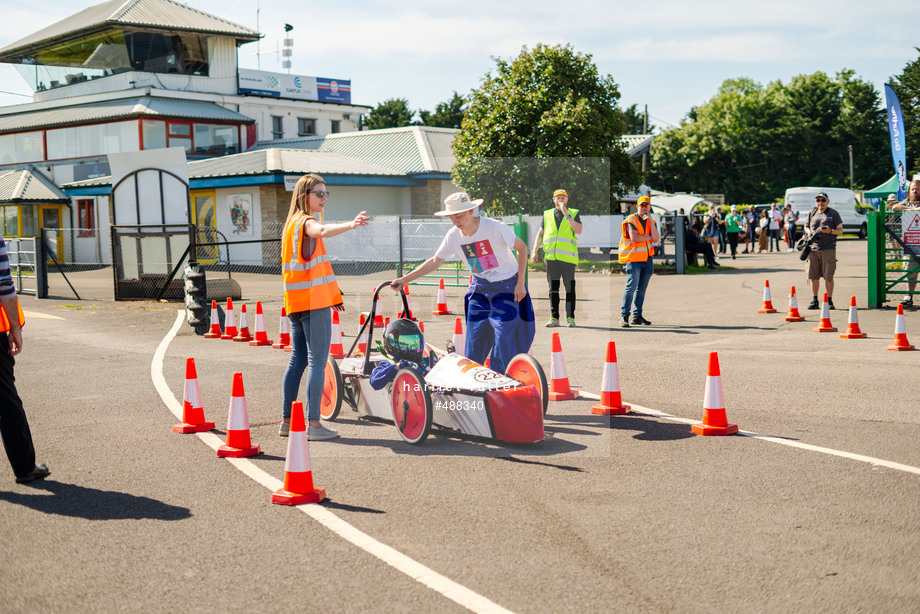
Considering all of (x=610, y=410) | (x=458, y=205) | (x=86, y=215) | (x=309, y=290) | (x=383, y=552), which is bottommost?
(x=383, y=552)

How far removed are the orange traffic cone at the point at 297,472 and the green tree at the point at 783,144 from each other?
79.1 m

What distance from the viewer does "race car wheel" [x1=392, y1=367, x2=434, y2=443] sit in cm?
654

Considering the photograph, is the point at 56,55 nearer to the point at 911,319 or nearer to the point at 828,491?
the point at 911,319

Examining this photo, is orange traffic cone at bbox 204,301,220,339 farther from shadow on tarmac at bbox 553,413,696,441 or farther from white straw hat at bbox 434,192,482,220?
shadow on tarmac at bbox 553,413,696,441

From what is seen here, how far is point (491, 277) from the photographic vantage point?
289 inches

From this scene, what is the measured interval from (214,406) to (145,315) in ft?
32.6

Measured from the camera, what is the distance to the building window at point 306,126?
49.1 m

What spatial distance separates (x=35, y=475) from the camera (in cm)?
588

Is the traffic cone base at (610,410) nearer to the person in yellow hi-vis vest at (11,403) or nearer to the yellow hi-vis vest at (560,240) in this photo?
the person in yellow hi-vis vest at (11,403)

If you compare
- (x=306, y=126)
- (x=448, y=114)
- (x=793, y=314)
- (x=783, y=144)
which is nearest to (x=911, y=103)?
(x=783, y=144)

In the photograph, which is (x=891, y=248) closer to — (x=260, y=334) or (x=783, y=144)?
(x=260, y=334)

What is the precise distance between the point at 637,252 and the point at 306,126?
38.9m

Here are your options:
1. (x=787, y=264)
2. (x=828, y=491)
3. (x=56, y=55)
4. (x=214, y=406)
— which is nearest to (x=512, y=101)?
(x=787, y=264)

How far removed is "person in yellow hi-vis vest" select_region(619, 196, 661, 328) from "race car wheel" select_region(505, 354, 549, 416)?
6.78m
